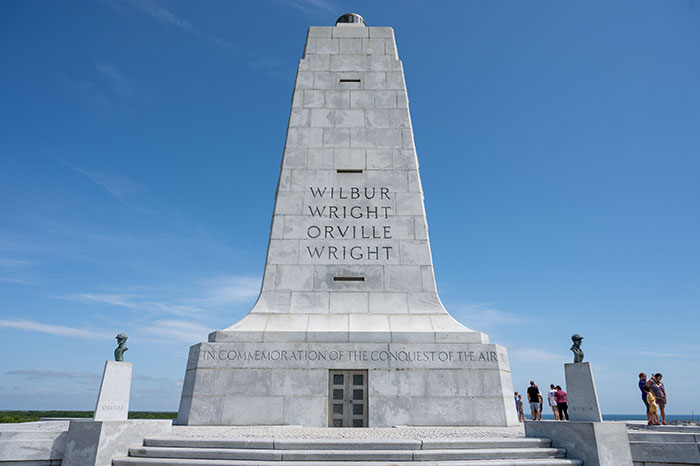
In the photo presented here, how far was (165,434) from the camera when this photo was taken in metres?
9.09

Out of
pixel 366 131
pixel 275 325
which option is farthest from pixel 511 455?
pixel 366 131

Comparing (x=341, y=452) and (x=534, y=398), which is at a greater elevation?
(x=534, y=398)

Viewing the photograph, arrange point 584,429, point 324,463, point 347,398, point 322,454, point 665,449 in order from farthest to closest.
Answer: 1. point 347,398
2. point 584,429
3. point 665,449
4. point 322,454
5. point 324,463

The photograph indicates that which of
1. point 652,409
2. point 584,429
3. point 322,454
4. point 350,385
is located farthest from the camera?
point 350,385

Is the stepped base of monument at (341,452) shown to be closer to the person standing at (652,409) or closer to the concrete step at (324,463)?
the concrete step at (324,463)

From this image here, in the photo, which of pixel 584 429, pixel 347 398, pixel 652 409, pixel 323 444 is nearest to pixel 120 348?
pixel 323 444

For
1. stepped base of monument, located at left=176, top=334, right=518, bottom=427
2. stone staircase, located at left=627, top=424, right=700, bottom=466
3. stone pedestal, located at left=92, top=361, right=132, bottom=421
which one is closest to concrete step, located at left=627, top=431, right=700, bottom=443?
stone staircase, located at left=627, top=424, right=700, bottom=466

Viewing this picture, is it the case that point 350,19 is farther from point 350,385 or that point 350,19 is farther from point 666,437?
point 666,437

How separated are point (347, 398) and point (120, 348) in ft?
19.1

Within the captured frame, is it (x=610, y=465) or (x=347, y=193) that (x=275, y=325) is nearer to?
(x=347, y=193)

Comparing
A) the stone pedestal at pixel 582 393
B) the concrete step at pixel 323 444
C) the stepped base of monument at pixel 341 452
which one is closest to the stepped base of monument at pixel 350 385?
the stone pedestal at pixel 582 393

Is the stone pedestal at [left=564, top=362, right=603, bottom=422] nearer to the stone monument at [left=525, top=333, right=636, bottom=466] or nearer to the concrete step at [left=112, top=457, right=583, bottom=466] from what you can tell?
the stone monument at [left=525, top=333, right=636, bottom=466]

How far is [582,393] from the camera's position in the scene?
29.1ft

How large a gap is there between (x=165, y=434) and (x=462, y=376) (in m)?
7.36
